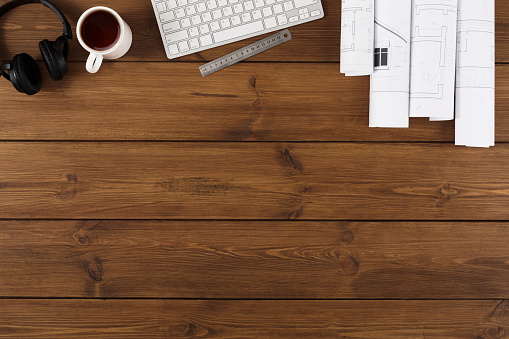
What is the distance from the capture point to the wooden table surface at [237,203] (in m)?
0.79

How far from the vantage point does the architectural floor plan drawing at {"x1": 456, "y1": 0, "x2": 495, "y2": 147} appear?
0.72 m

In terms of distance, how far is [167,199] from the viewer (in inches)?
31.6

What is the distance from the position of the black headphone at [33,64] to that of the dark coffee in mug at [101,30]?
4 cm

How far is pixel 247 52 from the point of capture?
786 mm

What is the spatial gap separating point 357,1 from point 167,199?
0.55 m

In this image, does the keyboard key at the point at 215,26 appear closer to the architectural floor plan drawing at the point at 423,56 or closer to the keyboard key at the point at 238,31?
the keyboard key at the point at 238,31

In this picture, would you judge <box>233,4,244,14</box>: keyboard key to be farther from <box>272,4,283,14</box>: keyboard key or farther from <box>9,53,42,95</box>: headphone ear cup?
<box>9,53,42,95</box>: headphone ear cup

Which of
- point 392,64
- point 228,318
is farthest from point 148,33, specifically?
point 228,318

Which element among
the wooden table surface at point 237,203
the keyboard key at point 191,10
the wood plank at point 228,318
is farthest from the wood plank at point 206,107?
the wood plank at point 228,318

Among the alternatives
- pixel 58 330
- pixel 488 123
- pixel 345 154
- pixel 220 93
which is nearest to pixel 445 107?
pixel 488 123

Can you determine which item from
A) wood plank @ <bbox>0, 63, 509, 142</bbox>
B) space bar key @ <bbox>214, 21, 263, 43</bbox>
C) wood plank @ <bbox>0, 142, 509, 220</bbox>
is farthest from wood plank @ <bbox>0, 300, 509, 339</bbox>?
space bar key @ <bbox>214, 21, 263, 43</bbox>

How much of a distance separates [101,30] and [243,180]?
42cm

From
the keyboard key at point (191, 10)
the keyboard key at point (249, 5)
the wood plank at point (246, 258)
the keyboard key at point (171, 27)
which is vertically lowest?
the wood plank at point (246, 258)

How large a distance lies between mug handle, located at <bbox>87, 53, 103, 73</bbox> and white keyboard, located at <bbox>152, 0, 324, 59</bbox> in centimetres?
14
